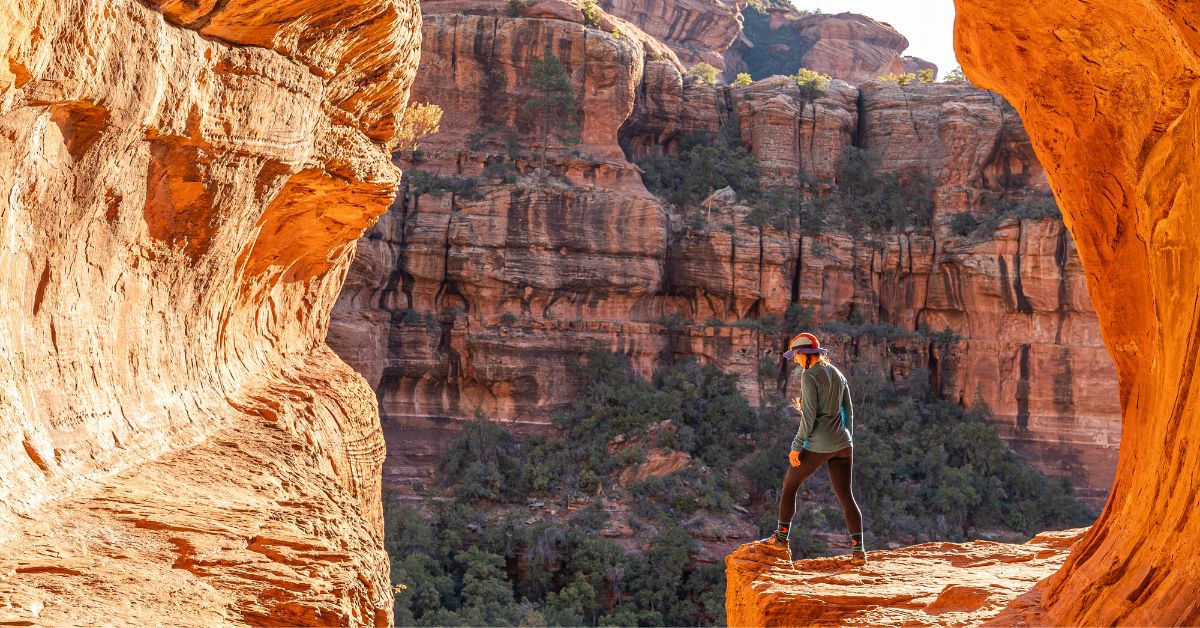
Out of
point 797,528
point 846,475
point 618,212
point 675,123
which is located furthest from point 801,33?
point 846,475

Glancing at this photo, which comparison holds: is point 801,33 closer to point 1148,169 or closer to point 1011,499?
point 1011,499

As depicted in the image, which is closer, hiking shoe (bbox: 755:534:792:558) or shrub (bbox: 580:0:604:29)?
hiking shoe (bbox: 755:534:792:558)

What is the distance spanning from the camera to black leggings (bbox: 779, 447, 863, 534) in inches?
221

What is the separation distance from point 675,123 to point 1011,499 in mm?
16071

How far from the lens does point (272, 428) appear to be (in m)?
5.71

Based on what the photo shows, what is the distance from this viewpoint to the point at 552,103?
1139 inches

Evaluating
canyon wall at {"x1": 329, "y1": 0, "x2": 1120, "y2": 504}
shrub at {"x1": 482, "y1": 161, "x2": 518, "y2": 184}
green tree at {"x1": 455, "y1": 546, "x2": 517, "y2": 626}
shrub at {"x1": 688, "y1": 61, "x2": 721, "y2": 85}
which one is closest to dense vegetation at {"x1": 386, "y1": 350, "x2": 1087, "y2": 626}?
green tree at {"x1": 455, "y1": 546, "x2": 517, "y2": 626}

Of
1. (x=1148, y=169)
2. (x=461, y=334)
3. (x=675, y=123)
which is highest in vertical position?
(x=675, y=123)

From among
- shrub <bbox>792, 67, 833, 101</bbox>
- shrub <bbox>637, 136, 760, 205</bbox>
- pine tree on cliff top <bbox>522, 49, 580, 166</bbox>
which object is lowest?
shrub <bbox>637, 136, 760, 205</bbox>

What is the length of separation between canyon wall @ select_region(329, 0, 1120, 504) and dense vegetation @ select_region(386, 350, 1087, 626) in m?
1.23

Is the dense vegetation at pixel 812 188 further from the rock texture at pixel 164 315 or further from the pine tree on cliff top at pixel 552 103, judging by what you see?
the rock texture at pixel 164 315

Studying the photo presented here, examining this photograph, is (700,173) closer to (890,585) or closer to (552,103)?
(552,103)

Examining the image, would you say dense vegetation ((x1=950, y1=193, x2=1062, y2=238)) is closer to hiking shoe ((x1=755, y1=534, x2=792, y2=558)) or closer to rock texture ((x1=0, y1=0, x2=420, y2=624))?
hiking shoe ((x1=755, y1=534, x2=792, y2=558))

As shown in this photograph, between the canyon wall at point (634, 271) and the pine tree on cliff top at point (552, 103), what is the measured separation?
32 cm
